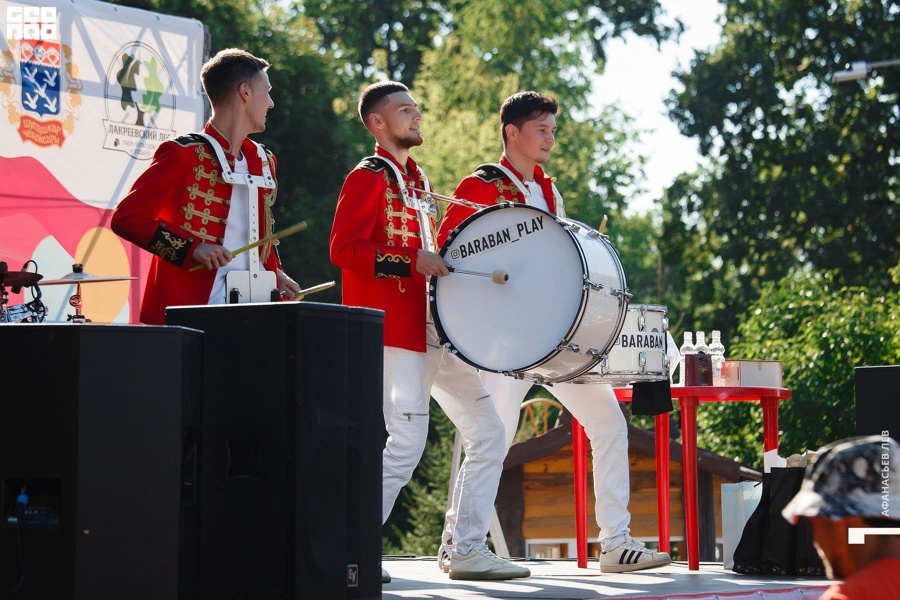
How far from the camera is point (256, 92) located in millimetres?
5629

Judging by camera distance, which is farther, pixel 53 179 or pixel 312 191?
pixel 312 191

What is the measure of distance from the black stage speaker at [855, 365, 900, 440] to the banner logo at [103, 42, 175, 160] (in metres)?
5.09

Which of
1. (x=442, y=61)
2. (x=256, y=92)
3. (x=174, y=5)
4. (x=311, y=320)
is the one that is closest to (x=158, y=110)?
(x=256, y=92)

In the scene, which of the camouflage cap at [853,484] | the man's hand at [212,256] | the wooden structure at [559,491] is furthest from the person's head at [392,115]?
the wooden structure at [559,491]

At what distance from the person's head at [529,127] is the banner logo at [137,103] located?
3.27m

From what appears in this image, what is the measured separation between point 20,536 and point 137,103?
5836 mm

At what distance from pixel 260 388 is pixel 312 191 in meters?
21.4

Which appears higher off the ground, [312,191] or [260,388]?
[312,191]

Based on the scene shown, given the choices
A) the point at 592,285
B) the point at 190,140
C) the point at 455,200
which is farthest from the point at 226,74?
the point at 592,285

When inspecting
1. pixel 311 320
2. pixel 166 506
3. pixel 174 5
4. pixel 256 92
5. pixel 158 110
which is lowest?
pixel 166 506

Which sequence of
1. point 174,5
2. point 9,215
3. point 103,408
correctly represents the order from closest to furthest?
point 103,408 < point 9,215 < point 174,5

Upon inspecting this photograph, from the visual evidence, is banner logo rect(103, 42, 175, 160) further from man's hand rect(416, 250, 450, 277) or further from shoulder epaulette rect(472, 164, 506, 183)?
man's hand rect(416, 250, 450, 277)

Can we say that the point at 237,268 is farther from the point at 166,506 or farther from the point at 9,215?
the point at 9,215

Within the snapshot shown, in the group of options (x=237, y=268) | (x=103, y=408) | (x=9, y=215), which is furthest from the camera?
(x=9, y=215)
